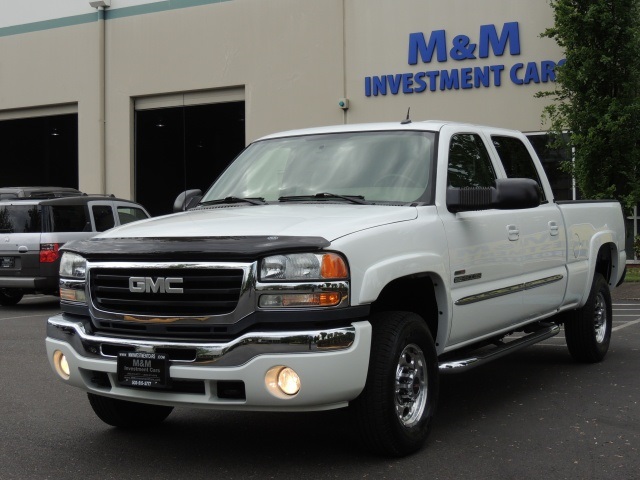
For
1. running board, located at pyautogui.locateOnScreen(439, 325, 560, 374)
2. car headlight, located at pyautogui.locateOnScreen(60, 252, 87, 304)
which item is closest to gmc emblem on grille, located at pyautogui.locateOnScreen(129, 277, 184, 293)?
car headlight, located at pyautogui.locateOnScreen(60, 252, 87, 304)

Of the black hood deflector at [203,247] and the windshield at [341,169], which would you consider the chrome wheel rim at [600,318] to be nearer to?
the windshield at [341,169]

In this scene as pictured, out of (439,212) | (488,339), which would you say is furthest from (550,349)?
(439,212)

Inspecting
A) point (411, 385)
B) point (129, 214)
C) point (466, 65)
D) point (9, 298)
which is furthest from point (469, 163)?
point (466, 65)

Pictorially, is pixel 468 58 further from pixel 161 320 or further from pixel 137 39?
pixel 161 320

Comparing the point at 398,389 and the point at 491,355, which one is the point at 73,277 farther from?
the point at 491,355

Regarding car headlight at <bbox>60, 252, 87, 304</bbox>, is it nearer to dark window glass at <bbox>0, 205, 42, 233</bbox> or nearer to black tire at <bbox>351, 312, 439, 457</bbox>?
black tire at <bbox>351, 312, 439, 457</bbox>

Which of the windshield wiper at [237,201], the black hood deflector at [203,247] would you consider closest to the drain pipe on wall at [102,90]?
the windshield wiper at [237,201]

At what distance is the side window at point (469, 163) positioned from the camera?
6422 mm

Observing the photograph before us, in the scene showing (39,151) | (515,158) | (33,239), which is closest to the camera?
(515,158)

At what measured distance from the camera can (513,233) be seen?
671 centimetres

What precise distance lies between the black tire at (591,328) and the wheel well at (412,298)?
2.78 meters

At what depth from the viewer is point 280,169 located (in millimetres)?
6637

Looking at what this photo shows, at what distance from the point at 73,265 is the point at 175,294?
86 centimetres

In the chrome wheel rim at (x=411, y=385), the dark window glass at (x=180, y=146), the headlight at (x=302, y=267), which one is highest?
the dark window glass at (x=180, y=146)
